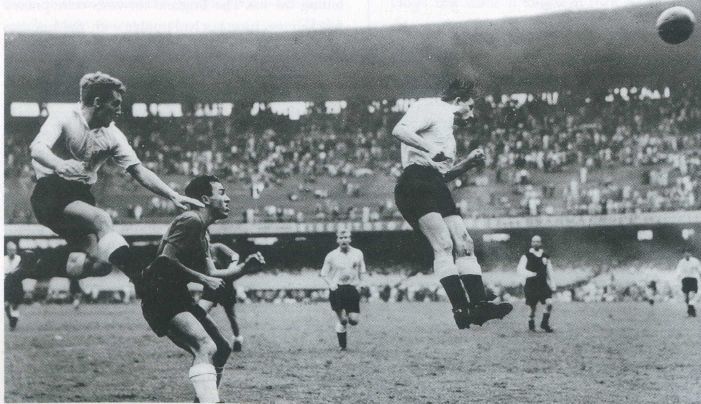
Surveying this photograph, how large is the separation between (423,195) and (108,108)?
256 cm

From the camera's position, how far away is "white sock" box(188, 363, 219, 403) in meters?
4.96

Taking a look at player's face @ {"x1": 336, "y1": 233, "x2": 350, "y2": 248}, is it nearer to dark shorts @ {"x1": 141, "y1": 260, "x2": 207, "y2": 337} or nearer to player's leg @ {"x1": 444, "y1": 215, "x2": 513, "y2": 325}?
player's leg @ {"x1": 444, "y1": 215, "x2": 513, "y2": 325}

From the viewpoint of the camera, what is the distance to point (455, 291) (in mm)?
4996

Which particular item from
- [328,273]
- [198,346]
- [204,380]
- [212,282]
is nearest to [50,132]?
[212,282]

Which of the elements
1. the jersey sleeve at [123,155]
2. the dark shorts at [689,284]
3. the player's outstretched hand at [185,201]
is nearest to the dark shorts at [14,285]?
the jersey sleeve at [123,155]

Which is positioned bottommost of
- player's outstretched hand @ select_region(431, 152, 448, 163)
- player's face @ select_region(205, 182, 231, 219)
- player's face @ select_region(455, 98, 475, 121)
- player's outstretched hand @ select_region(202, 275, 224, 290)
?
player's outstretched hand @ select_region(202, 275, 224, 290)

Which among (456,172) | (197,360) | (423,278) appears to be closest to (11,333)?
(197,360)

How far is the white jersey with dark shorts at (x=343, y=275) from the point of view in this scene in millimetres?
9766

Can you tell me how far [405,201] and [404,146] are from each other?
1.38 ft

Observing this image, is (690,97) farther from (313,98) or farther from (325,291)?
(325,291)

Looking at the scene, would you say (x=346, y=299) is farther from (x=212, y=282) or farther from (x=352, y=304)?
(x=212, y=282)

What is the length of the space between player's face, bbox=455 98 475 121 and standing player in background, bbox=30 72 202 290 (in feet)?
6.19

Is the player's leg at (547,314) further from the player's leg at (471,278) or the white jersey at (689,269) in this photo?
the player's leg at (471,278)

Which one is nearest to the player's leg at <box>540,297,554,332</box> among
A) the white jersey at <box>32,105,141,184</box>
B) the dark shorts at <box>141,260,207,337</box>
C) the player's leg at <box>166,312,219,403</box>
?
the white jersey at <box>32,105,141,184</box>
